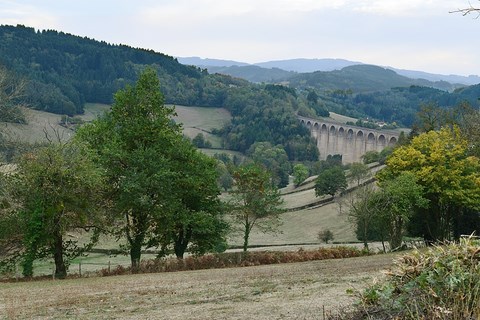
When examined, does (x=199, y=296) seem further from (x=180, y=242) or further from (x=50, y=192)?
(x=180, y=242)

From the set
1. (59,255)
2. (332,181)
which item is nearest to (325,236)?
(332,181)

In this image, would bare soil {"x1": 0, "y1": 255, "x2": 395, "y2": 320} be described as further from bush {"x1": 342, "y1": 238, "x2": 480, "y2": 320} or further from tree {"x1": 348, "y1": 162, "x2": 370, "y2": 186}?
tree {"x1": 348, "y1": 162, "x2": 370, "y2": 186}

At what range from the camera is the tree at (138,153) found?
38125 millimetres

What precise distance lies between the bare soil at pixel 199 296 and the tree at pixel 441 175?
840 inches

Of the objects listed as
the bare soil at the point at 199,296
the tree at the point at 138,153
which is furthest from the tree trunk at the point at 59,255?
the bare soil at the point at 199,296

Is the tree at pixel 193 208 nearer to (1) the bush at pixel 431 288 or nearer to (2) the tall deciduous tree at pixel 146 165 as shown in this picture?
(2) the tall deciduous tree at pixel 146 165

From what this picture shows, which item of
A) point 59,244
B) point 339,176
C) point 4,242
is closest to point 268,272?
point 59,244

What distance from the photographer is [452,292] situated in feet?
32.1

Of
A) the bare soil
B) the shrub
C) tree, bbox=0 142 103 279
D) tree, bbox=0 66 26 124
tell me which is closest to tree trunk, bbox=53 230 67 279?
tree, bbox=0 142 103 279

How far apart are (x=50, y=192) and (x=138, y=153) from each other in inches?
283

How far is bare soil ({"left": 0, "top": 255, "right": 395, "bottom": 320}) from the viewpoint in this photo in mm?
17422

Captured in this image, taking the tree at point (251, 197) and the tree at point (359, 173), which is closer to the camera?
the tree at point (251, 197)

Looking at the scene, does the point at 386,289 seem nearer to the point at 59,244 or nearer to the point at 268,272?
the point at 268,272

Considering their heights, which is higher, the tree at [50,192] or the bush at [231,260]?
the tree at [50,192]
